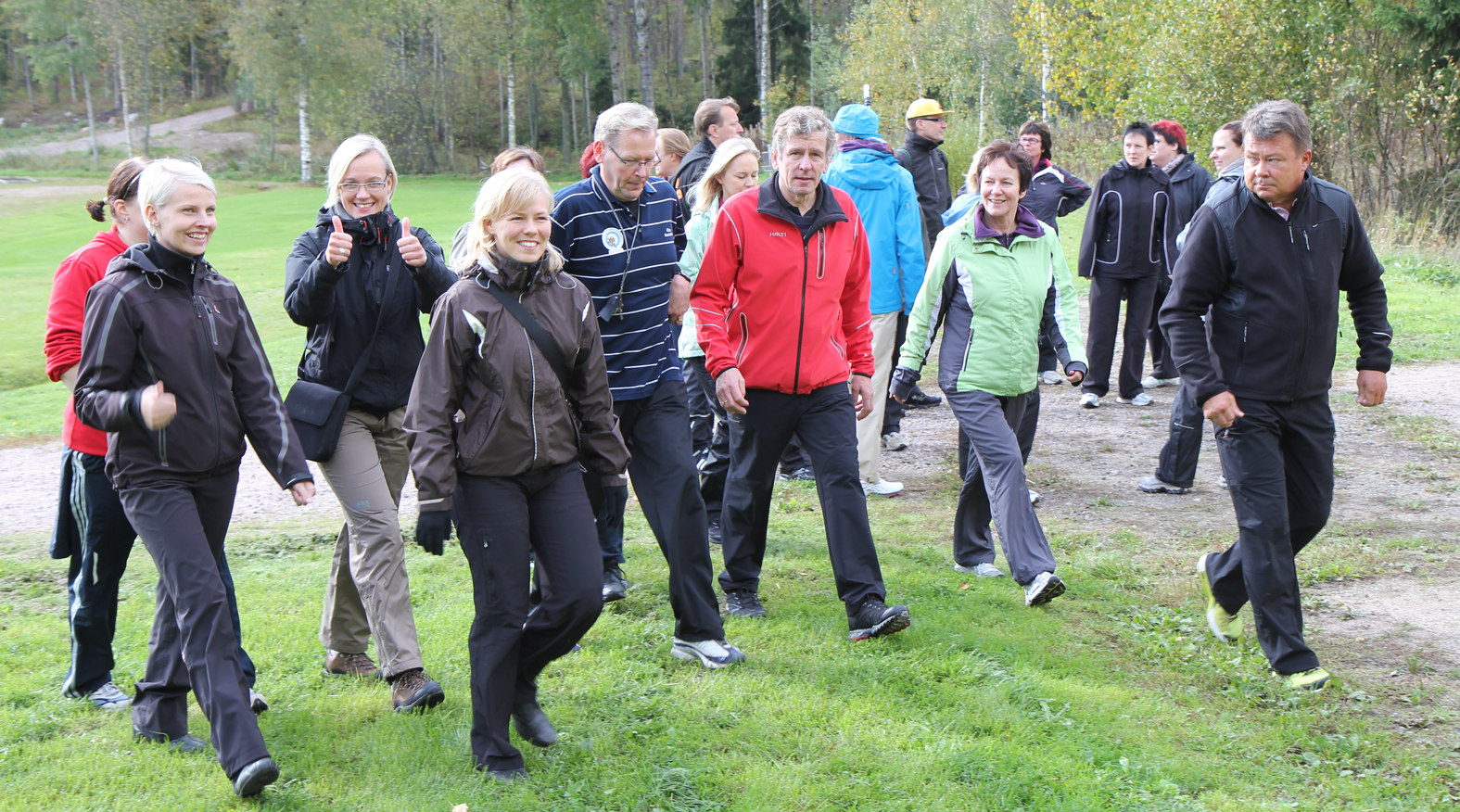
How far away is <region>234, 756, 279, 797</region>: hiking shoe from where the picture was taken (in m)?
3.71

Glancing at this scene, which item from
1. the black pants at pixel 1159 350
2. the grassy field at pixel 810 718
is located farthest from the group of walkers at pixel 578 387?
the black pants at pixel 1159 350

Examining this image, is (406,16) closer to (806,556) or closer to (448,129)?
(448,129)

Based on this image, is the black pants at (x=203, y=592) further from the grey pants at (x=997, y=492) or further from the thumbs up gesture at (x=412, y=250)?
the grey pants at (x=997, y=492)

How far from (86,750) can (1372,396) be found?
18.3ft

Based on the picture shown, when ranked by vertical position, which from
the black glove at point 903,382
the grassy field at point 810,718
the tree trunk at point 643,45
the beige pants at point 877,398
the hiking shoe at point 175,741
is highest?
the tree trunk at point 643,45

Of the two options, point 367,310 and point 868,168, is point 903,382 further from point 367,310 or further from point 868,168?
point 367,310

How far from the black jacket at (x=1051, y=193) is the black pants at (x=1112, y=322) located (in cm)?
78

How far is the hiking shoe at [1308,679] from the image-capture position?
465cm

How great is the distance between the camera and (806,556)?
659 cm

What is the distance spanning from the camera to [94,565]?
15.0 feet

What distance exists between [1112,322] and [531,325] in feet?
24.9

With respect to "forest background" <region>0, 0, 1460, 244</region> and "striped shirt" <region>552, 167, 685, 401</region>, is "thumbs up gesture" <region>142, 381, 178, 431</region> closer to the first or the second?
"striped shirt" <region>552, 167, 685, 401</region>

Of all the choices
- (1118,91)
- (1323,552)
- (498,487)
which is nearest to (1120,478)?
(1323,552)

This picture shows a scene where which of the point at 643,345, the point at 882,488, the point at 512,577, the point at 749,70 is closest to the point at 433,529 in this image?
the point at 512,577
